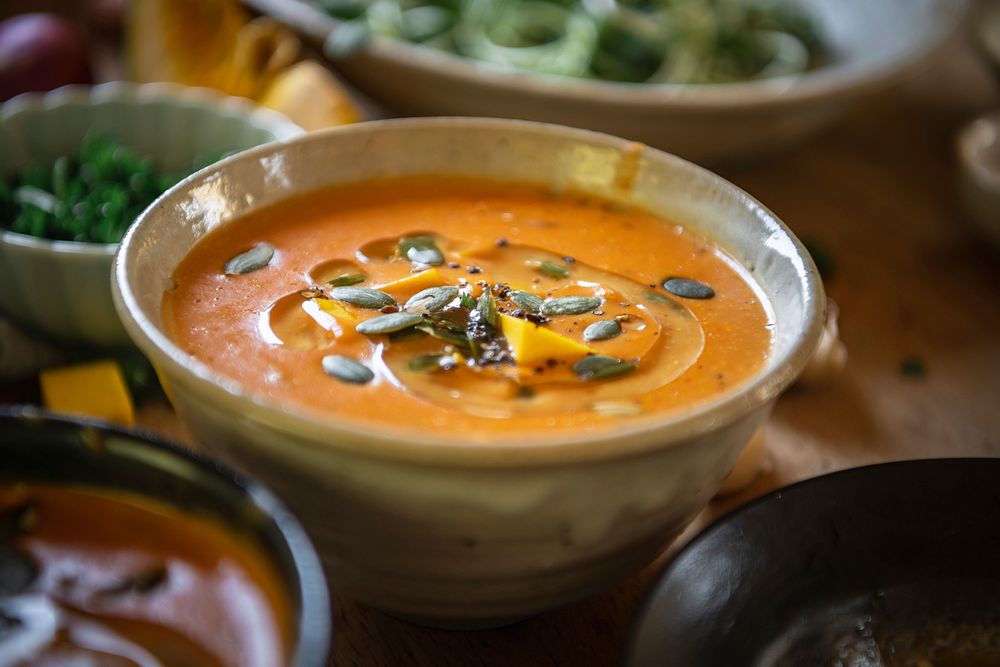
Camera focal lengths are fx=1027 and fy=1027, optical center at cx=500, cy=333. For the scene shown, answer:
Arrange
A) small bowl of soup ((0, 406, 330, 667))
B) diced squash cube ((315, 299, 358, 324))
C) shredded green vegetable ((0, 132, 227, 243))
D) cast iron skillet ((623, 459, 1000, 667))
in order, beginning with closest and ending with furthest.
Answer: small bowl of soup ((0, 406, 330, 667)), cast iron skillet ((623, 459, 1000, 667)), diced squash cube ((315, 299, 358, 324)), shredded green vegetable ((0, 132, 227, 243))

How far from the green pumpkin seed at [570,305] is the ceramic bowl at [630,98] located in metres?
0.92

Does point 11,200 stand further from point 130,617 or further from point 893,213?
point 893,213

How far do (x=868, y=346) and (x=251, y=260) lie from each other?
1118 millimetres

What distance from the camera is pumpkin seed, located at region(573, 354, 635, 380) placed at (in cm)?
104

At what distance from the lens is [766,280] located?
3.88 ft

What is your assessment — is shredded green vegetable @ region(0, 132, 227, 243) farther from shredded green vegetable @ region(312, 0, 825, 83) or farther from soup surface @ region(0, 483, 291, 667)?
shredded green vegetable @ region(312, 0, 825, 83)

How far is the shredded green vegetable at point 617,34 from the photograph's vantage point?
2.55m

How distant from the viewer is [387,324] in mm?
1067

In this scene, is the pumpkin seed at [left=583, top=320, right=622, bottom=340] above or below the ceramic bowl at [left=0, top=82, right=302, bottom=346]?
above

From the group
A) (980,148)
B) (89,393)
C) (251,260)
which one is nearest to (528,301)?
(251,260)

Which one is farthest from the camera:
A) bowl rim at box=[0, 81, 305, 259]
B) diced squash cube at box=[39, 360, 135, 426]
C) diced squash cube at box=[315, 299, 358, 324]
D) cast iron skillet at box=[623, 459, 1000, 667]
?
bowl rim at box=[0, 81, 305, 259]

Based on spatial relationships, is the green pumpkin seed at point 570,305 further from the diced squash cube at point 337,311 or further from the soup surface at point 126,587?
the soup surface at point 126,587

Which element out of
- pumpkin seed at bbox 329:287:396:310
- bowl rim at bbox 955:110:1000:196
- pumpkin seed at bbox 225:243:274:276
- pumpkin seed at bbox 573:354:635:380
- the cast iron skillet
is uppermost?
pumpkin seed at bbox 225:243:274:276

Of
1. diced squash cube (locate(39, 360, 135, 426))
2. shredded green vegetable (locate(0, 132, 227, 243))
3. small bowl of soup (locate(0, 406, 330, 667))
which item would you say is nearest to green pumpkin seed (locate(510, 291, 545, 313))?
small bowl of soup (locate(0, 406, 330, 667))
